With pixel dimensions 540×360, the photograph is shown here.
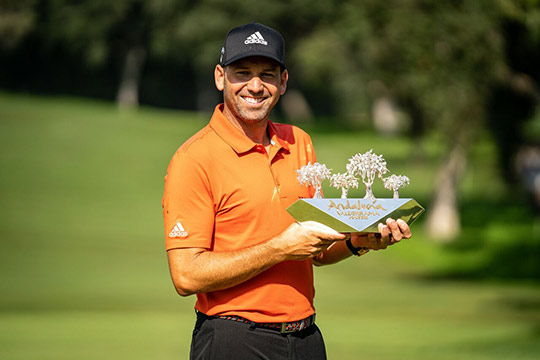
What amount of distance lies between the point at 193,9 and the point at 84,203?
80.8 feet

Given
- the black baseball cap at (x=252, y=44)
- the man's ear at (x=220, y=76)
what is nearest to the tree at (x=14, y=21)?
→ the man's ear at (x=220, y=76)

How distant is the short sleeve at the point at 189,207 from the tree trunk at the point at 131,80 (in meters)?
61.9

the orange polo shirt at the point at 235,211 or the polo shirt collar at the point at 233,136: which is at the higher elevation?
the polo shirt collar at the point at 233,136

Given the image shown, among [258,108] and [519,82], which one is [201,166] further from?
[519,82]

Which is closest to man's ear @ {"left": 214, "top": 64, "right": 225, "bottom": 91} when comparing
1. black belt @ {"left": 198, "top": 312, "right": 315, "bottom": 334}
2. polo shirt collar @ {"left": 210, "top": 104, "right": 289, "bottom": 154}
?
polo shirt collar @ {"left": 210, "top": 104, "right": 289, "bottom": 154}

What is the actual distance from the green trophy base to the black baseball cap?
2.38ft

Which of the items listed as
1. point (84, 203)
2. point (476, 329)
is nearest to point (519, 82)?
point (476, 329)

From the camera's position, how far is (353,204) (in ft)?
12.1

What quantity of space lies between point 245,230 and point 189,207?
26cm

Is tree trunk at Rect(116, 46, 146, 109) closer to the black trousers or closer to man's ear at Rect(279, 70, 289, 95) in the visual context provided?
man's ear at Rect(279, 70, 289, 95)

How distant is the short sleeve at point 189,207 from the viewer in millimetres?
3824

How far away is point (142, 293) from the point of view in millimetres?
19953

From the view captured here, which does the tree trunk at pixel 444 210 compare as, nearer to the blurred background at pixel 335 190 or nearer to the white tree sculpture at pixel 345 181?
the blurred background at pixel 335 190

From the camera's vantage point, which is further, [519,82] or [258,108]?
[519,82]
